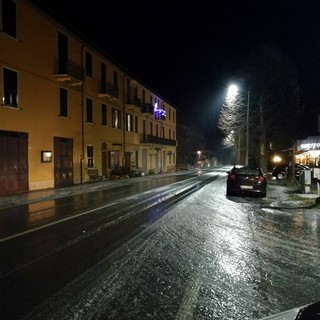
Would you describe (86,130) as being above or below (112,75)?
below

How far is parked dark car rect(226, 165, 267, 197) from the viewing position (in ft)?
55.3

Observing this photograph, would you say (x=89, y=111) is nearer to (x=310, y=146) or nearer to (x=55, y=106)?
(x=55, y=106)

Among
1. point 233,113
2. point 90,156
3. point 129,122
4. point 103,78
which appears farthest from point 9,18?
point 233,113

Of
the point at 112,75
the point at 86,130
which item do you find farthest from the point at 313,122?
the point at 86,130

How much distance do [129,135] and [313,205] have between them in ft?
91.0

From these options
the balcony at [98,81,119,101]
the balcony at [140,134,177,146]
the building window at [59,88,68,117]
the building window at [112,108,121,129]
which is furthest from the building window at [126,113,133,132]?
the building window at [59,88,68,117]

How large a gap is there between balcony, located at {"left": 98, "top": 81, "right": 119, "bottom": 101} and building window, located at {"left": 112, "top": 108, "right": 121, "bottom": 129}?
168 centimetres

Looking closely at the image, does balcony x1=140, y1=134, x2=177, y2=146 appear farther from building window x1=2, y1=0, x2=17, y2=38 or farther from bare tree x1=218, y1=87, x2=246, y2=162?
building window x1=2, y1=0, x2=17, y2=38

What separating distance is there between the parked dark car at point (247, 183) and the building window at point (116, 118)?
64.1ft

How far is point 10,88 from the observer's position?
63.3ft

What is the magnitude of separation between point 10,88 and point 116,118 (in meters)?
17.0

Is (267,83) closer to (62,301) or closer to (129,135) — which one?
(129,135)

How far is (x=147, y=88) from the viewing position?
4741cm

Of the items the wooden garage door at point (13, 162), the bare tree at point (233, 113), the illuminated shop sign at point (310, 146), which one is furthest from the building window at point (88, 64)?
the illuminated shop sign at point (310, 146)
